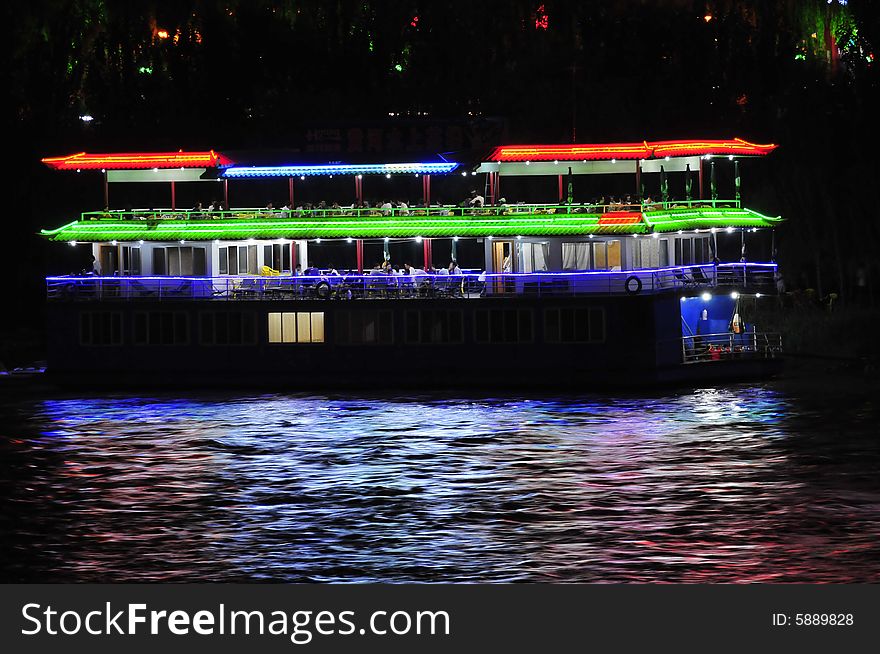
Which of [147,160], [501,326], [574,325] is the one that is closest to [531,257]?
[501,326]

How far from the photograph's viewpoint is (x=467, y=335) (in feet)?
177

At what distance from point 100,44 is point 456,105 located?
19095 mm

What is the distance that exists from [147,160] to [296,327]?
885 centimetres

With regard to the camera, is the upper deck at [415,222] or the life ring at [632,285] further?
the upper deck at [415,222]

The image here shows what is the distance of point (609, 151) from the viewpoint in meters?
55.9

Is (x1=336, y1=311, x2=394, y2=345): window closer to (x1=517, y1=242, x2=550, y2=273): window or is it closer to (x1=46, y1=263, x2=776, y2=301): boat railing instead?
(x1=46, y1=263, x2=776, y2=301): boat railing

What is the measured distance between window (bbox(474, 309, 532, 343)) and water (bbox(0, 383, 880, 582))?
9.92ft

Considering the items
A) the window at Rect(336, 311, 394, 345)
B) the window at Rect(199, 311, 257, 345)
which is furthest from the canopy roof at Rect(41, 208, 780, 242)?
the window at Rect(336, 311, 394, 345)

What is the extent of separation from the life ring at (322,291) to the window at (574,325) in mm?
7636

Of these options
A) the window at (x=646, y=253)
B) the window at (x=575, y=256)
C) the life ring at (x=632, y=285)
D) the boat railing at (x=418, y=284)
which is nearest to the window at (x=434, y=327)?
the boat railing at (x=418, y=284)

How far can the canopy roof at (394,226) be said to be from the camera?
5403 centimetres

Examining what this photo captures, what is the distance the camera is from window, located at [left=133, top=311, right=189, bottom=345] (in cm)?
5553

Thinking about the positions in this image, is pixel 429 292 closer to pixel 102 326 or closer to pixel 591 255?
pixel 591 255

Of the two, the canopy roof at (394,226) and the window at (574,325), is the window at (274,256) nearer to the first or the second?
the canopy roof at (394,226)
